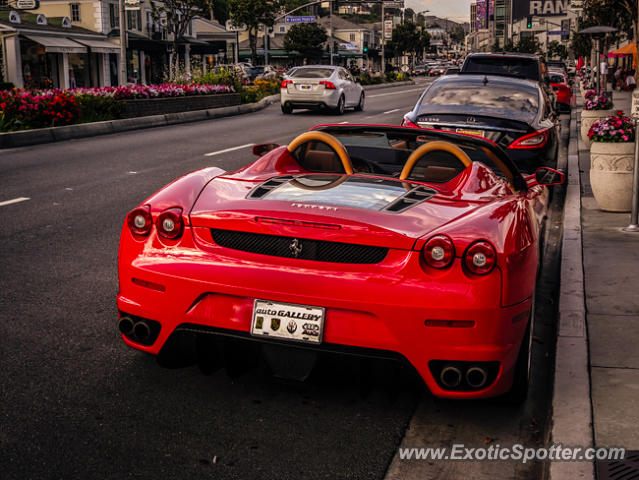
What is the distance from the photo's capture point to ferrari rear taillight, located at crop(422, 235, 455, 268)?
142 inches

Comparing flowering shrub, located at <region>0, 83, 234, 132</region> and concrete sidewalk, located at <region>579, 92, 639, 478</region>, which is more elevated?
flowering shrub, located at <region>0, 83, 234, 132</region>

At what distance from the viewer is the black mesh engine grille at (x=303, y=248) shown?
368cm

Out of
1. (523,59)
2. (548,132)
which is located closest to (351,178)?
(548,132)

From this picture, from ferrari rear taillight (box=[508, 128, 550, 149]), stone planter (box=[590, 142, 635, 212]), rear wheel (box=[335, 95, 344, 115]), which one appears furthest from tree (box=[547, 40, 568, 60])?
ferrari rear taillight (box=[508, 128, 550, 149])

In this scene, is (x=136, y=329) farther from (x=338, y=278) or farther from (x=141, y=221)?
(x=338, y=278)

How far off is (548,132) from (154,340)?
7.09m

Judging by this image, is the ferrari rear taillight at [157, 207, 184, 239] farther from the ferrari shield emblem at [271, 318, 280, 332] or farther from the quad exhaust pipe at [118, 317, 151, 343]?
the ferrari shield emblem at [271, 318, 280, 332]

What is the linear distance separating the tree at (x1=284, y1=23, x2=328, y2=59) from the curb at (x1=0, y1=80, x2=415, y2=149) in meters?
69.0

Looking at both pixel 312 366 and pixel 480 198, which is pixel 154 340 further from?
pixel 480 198

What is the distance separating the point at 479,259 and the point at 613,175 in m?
6.66

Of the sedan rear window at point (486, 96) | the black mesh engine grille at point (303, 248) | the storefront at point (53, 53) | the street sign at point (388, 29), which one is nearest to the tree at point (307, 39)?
the street sign at point (388, 29)

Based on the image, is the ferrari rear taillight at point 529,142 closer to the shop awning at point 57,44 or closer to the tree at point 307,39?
the shop awning at point 57,44

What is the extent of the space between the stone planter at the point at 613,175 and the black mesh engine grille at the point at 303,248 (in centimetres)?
679

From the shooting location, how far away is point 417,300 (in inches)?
140
